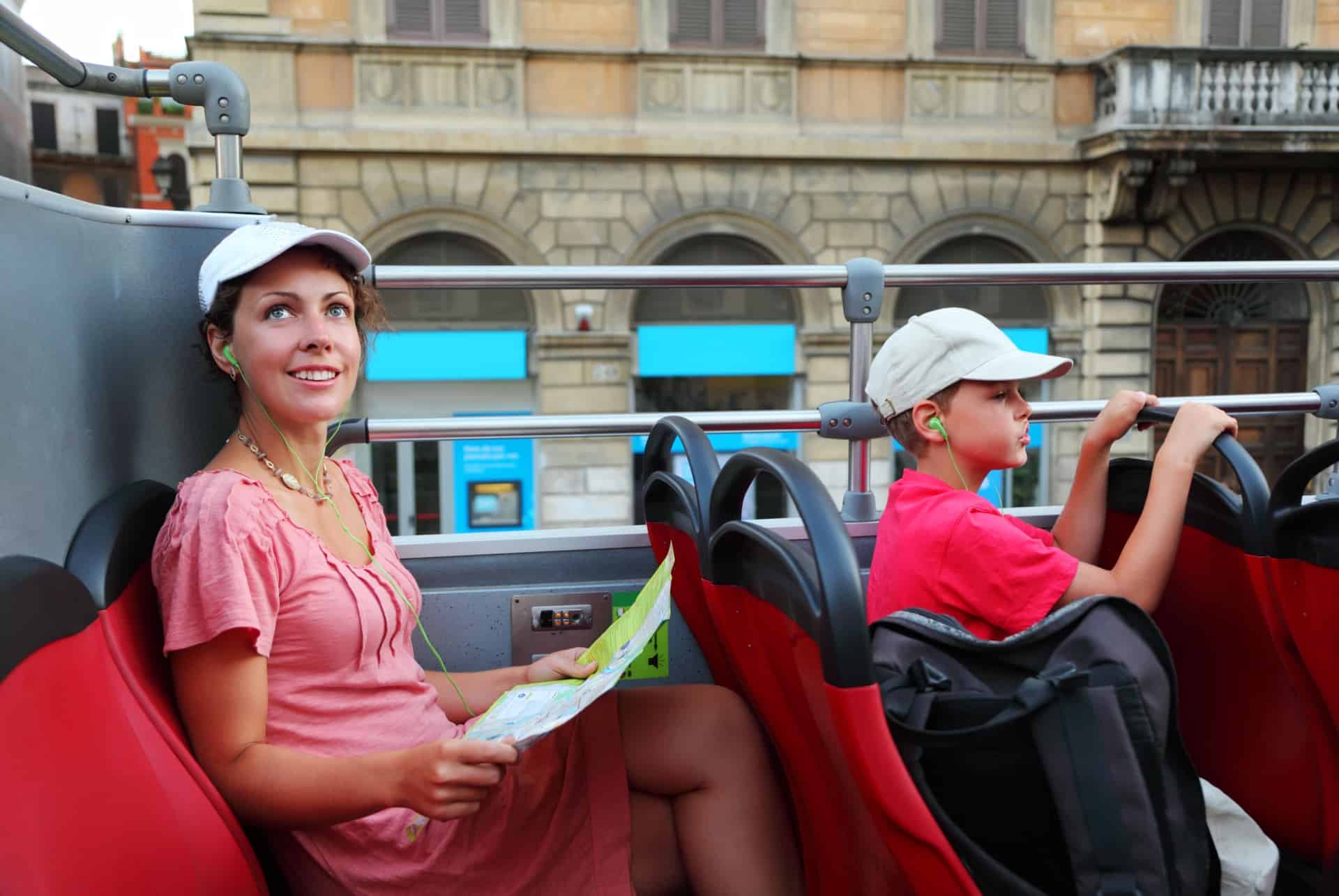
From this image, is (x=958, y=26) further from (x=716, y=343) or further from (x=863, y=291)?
(x=863, y=291)

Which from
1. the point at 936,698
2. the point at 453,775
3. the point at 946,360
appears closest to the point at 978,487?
the point at 946,360

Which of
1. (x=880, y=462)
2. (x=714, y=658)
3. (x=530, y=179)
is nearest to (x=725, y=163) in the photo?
(x=530, y=179)

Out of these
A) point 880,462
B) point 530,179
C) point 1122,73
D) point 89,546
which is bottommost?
point 880,462

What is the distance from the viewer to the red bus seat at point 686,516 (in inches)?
63.1

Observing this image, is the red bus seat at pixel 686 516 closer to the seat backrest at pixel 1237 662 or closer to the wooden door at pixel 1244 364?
the seat backrest at pixel 1237 662

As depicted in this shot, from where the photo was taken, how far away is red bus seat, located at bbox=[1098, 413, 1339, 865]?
5.80ft

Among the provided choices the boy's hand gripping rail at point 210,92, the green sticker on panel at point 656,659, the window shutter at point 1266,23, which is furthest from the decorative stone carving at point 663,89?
the green sticker on panel at point 656,659

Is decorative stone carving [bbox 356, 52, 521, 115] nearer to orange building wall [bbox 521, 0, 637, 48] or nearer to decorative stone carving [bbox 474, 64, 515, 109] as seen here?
decorative stone carving [bbox 474, 64, 515, 109]

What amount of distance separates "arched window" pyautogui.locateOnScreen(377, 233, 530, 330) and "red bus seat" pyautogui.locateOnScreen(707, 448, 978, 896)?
994cm

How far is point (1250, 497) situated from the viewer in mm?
1746

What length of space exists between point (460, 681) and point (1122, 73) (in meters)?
12.0

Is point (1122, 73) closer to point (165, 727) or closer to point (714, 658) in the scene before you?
point (714, 658)

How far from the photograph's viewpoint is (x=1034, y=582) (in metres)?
1.63

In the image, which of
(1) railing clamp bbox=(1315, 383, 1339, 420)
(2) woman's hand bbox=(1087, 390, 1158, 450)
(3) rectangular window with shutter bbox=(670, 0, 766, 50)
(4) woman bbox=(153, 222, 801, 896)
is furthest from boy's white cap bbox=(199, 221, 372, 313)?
(3) rectangular window with shutter bbox=(670, 0, 766, 50)
